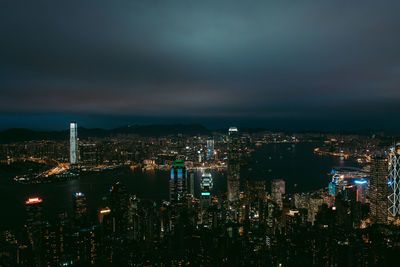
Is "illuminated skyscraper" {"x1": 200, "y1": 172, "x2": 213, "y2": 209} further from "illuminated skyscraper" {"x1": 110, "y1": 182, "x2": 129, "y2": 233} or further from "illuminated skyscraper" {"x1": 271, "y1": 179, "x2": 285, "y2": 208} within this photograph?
"illuminated skyscraper" {"x1": 110, "y1": 182, "x2": 129, "y2": 233}

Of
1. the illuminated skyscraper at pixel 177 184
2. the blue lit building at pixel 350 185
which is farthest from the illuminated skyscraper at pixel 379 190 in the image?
the illuminated skyscraper at pixel 177 184

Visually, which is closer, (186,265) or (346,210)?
(186,265)

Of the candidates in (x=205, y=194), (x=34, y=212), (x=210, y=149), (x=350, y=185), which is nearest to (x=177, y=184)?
(x=205, y=194)

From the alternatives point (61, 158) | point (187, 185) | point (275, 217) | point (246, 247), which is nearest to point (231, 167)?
point (187, 185)

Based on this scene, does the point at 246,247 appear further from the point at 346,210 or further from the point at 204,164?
the point at 204,164

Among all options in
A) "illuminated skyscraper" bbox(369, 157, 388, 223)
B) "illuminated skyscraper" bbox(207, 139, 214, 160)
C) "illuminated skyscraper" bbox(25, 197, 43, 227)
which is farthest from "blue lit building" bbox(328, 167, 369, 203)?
"illuminated skyscraper" bbox(25, 197, 43, 227)

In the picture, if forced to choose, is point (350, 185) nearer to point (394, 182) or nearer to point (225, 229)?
point (394, 182)

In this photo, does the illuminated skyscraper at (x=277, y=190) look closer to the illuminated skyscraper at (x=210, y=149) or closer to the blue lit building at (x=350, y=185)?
the blue lit building at (x=350, y=185)
